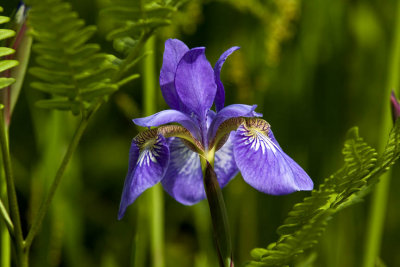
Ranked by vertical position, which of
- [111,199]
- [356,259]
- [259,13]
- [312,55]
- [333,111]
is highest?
[259,13]

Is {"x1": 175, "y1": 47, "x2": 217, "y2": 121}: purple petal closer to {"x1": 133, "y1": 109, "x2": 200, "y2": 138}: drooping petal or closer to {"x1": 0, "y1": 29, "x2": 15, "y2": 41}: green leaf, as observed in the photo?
{"x1": 133, "y1": 109, "x2": 200, "y2": 138}: drooping petal

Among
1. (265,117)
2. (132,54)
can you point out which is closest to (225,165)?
(132,54)

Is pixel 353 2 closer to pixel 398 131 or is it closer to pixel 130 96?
pixel 130 96

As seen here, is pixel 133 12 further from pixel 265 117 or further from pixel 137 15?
pixel 265 117

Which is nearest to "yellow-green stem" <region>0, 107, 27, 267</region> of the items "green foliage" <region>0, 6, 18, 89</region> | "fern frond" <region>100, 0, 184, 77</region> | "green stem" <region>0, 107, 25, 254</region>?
"green stem" <region>0, 107, 25, 254</region>

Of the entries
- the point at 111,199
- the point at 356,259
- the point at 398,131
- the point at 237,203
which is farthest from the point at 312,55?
the point at 398,131

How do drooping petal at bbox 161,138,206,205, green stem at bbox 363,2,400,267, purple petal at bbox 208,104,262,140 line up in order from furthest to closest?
green stem at bbox 363,2,400,267 < drooping petal at bbox 161,138,206,205 < purple petal at bbox 208,104,262,140

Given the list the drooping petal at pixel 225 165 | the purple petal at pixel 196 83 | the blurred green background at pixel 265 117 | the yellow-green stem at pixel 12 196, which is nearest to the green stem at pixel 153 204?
the blurred green background at pixel 265 117
